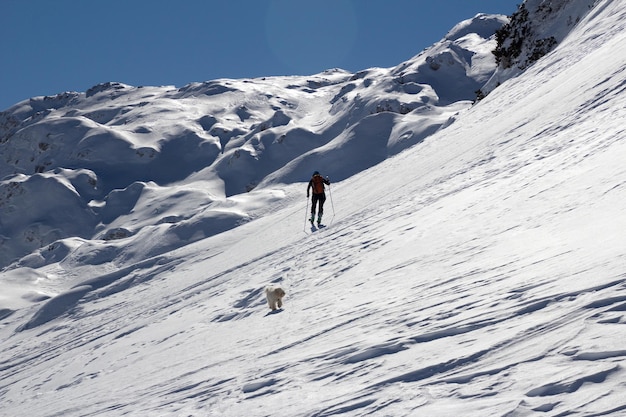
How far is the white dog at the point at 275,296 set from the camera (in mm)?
10345

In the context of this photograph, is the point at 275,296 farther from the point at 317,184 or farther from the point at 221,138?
the point at 221,138

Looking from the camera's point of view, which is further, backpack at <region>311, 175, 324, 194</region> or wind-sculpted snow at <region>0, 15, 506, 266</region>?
wind-sculpted snow at <region>0, 15, 506, 266</region>

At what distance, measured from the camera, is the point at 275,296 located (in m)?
10.4

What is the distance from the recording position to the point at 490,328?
530cm

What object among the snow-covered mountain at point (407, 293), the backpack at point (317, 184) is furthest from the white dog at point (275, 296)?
the backpack at point (317, 184)

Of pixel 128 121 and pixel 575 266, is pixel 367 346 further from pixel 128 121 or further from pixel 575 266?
pixel 128 121

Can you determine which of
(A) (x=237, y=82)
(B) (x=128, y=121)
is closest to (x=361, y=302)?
(B) (x=128, y=121)

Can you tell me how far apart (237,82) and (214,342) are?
105694 millimetres

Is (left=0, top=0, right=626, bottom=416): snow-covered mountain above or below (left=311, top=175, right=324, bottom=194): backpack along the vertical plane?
below

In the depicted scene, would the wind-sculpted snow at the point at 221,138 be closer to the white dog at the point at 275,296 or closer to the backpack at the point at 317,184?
the backpack at the point at 317,184

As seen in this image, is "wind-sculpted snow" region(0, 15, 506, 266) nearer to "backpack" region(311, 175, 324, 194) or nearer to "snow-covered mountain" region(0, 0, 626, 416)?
"snow-covered mountain" region(0, 0, 626, 416)

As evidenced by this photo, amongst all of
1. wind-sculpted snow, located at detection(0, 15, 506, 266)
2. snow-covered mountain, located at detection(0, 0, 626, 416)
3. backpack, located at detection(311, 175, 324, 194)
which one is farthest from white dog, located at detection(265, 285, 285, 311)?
wind-sculpted snow, located at detection(0, 15, 506, 266)

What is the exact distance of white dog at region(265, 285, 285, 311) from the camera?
1034 centimetres

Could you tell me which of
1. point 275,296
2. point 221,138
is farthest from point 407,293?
point 221,138
